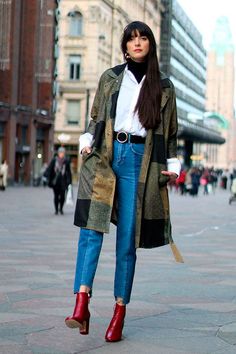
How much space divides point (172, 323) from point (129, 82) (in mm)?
1807

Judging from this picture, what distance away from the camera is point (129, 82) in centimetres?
590

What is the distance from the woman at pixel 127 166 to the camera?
18.6ft

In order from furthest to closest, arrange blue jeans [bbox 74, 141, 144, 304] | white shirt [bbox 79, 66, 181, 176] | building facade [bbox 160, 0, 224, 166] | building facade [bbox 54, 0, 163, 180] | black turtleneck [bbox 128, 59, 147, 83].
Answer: building facade [bbox 160, 0, 224, 166] → building facade [bbox 54, 0, 163, 180] → black turtleneck [bbox 128, 59, 147, 83] → white shirt [bbox 79, 66, 181, 176] → blue jeans [bbox 74, 141, 144, 304]

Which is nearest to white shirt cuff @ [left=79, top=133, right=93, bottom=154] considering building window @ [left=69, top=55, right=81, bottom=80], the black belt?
the black belt

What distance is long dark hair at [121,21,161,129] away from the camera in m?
5.75

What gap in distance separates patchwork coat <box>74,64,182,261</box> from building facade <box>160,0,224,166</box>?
323 feet

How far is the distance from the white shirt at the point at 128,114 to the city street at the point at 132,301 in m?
1.14

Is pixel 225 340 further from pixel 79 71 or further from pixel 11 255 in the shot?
pixel 79 71

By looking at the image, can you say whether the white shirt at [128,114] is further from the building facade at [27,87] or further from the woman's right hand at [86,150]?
the building facade at [27,87]

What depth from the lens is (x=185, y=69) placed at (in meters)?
132

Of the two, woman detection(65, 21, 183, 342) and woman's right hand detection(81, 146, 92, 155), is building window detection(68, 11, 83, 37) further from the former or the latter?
woman's right hand detection(81, 146, 92, 155)

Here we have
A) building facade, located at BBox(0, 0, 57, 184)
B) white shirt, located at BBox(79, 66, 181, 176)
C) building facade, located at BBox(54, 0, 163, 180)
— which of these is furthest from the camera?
building facade, located at BBox(54, 0, 163, 180)

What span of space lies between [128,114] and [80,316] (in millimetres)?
1297

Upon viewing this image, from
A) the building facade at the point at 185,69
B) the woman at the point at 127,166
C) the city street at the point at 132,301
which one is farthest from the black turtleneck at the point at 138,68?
the building facade at the point at 185,69
